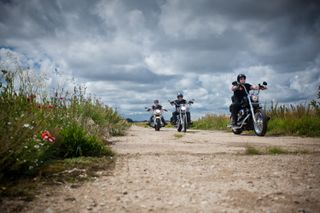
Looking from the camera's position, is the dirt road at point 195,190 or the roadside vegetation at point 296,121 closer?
the dirt road at point 195,190

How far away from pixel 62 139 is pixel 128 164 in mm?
1066

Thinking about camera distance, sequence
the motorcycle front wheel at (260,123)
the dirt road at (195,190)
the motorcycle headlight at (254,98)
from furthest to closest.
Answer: the motorcycle headlight at (254,98) → the motorcycle front wheel at (260,123) → the dirt road at (195,190)

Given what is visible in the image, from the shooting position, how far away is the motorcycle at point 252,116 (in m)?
9.73

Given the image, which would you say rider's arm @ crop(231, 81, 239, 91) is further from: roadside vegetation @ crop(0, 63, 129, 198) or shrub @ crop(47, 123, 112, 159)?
shrub @ crop(47, 123, 112, 159)

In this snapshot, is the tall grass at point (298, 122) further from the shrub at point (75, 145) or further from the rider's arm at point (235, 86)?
the shrub at point (75, 145)

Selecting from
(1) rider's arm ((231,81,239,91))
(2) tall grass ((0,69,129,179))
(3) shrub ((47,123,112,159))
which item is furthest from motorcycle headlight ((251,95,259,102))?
(3) shrub ((47,123,112,159))

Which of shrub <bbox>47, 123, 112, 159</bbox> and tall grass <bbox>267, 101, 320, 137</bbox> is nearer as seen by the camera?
shrub <bbox>47, 123, 112, 159</bbox>

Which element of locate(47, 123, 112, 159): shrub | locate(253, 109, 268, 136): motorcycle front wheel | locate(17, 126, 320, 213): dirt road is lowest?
locate(17, 126, 320, 213): dirt road

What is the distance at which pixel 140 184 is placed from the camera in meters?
2.67

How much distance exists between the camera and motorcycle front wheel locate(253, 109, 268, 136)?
9.49m

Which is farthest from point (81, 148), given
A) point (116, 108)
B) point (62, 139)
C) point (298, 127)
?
point (116, 108)

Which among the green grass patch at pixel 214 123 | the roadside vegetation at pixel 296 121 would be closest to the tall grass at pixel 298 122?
→ the roadside vegetation at pixel 296 121

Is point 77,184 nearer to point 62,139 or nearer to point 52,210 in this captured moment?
point 52,210

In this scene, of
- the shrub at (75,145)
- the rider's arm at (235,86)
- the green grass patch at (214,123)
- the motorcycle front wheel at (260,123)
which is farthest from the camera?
the green grass patch at (214,123)
